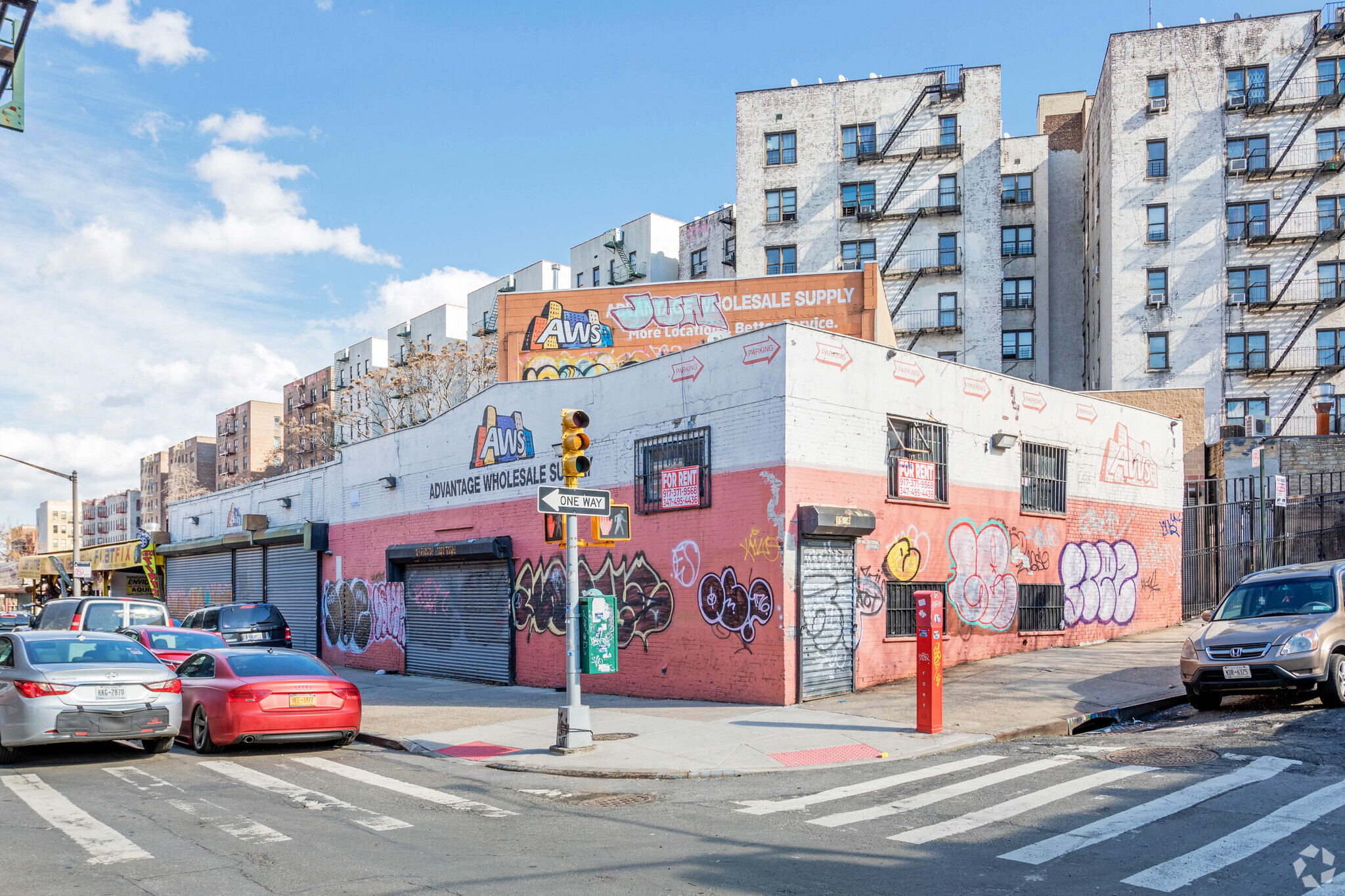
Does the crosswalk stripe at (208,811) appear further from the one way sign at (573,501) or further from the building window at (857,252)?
the building window at (857,252)

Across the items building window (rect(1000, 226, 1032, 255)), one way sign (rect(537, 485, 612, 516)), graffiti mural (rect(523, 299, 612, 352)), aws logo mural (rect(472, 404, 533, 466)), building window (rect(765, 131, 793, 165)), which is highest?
building window (rect(765, 131, 793, 165))

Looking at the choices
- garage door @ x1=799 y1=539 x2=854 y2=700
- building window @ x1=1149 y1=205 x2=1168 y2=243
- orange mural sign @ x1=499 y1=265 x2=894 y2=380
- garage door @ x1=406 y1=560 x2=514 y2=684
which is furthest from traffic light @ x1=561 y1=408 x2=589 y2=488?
building window @ x1=1149 y1=205 x2=1168 y2=243

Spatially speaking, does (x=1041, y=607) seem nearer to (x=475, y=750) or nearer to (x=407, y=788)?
(x=475, y=750)

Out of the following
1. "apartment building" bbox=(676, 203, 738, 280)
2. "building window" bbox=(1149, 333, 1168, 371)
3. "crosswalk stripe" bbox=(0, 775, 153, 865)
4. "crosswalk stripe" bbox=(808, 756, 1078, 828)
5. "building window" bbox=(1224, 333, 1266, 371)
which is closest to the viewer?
"crosswalk stripe" bbox=(0, 775, 153, 865)

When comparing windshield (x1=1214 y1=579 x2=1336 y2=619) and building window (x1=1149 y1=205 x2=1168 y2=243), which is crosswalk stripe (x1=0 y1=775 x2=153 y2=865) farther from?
building window (x1=1149 y1=205 x2=1168 y2=243)

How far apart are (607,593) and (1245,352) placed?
121 feet

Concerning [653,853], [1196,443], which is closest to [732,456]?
[653,853]

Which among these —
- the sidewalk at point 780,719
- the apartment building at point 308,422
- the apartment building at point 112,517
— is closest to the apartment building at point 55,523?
the apartment building at point 112,517

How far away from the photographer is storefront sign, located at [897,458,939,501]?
54.7 feet

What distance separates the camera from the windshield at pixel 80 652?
11578 millimetres

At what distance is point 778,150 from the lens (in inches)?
1934

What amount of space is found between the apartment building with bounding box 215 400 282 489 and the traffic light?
318 feet

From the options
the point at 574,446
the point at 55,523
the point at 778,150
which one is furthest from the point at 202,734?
the point at 55,523

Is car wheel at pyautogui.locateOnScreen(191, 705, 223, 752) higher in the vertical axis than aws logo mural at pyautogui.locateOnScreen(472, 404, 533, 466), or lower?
lower
